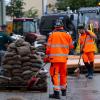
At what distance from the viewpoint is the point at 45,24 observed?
3809cm

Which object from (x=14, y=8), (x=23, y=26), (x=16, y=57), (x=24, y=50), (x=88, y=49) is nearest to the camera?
(x=24, y=50)

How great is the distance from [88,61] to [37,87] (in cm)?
386

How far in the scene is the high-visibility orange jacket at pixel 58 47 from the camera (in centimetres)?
1250

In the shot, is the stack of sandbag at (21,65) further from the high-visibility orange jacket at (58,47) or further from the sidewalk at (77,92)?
the high-visibility orange jacket at (58,47)

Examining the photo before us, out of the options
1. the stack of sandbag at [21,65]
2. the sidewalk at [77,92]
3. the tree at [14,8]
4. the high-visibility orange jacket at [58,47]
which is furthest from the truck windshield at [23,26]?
the high-visibility orange jacket at [58,47]

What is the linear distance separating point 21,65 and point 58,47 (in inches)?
64.8

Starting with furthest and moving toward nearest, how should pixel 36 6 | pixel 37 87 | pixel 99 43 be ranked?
pixel 36 6 < pixel 99 43 < pixel 37 87

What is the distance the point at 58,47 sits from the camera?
1255cm

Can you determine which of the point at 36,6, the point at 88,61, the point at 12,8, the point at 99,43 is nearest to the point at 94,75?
the point at 88,61

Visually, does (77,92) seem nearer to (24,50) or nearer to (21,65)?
(21,65)

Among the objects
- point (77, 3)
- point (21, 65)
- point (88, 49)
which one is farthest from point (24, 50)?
point (77, 3)

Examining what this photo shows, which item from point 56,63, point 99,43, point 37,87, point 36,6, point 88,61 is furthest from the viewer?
point 36,6

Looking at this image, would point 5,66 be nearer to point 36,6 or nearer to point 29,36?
point 29,36

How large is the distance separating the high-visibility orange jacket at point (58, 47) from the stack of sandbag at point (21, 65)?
1230mm
